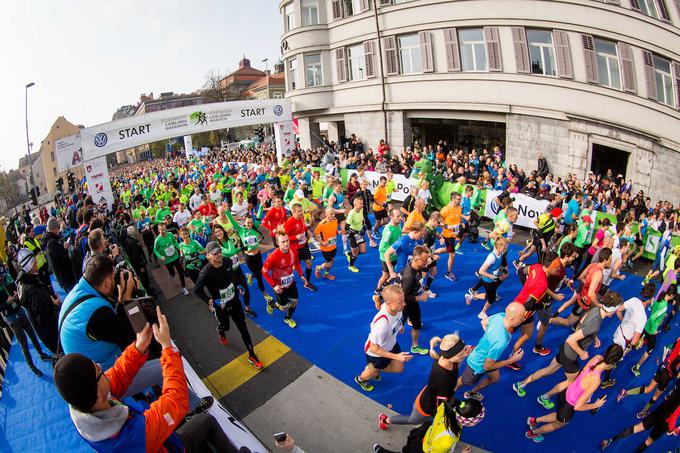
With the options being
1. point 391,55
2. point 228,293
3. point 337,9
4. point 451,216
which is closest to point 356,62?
point 391,55

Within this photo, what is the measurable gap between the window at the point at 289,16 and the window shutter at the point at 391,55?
7.43m

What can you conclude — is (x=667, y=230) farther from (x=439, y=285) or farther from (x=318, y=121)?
(x=318, y=121)

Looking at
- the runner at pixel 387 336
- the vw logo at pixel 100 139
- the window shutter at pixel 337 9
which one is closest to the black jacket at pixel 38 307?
the runner at pixel 387 336

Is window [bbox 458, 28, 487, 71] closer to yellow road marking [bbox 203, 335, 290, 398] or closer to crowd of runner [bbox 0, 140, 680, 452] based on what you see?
crowd of runner [bbox 0, 140, 680, 452]

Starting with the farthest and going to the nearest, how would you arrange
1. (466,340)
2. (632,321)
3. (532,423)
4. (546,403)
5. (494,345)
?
(466,340) < (632,321) < (546,403) < (532,423) < (494,345)

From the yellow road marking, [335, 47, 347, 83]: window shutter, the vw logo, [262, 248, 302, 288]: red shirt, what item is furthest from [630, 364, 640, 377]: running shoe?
[335, 47, 347, 83]: window shutter

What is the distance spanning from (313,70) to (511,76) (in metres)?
12.3

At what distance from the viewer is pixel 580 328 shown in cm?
447

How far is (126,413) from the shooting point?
2133mm

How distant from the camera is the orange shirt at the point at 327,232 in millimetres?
7910

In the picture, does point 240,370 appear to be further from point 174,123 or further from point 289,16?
point 289,16

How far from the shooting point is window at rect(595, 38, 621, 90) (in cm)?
1373

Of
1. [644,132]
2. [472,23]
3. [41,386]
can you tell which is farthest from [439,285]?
[472,23]

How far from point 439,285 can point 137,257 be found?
6.78m
